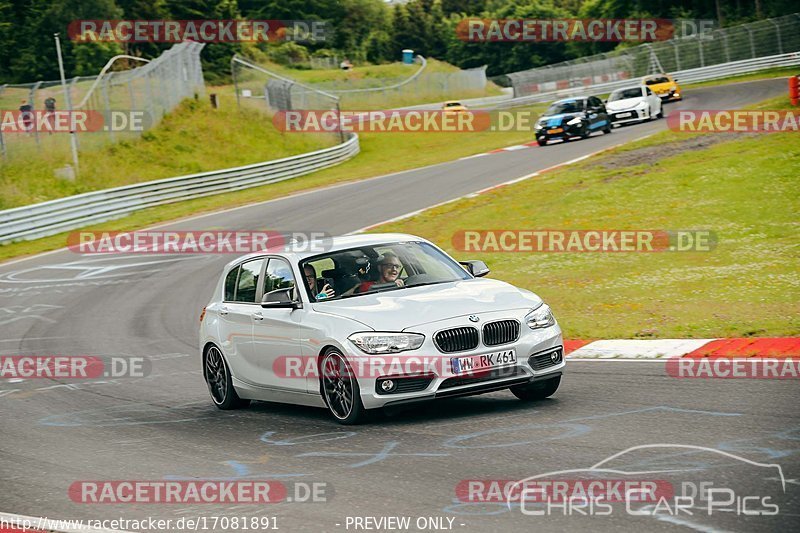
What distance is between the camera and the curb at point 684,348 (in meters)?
10.9

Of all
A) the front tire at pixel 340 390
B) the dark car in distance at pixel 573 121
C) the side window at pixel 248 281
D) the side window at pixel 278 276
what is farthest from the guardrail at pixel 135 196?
the front tire at pixel 340 390

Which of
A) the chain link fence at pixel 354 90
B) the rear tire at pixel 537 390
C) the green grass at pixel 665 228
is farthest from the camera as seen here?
the chain link fence at pixel 354 90

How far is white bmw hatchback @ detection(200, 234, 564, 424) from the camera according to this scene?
868 centimetres

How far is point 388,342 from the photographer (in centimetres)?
869

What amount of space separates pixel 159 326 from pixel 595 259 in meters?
7.67

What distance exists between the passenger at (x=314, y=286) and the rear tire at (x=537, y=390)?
5.89 ft

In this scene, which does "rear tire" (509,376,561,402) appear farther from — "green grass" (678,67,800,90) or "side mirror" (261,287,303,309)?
"green grass" (678,67,800,90)

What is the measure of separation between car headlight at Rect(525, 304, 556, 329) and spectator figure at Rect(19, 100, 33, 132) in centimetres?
2901

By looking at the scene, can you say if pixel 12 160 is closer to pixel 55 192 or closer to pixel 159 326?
pixel 55 192

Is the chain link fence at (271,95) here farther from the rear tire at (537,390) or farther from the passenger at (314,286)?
the rear tire at (537,390)

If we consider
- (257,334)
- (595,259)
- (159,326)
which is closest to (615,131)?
(595,259)

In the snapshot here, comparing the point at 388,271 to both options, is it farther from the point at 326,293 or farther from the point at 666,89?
the point at 666,89

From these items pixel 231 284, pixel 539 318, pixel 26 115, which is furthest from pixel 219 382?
pixel 26 115

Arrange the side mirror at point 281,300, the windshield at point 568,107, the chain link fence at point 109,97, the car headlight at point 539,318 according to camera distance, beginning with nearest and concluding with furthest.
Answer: the car headlight at point 539,318, the side mirror at point 281,300, the chain link fence at point 109,97, the windshield at point 568,107
